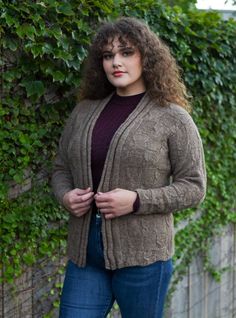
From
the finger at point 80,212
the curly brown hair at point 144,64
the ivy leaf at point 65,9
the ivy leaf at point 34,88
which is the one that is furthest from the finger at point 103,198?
the ivy leaf at point 65,9

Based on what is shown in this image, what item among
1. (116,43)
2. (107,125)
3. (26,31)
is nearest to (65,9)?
(26,31)

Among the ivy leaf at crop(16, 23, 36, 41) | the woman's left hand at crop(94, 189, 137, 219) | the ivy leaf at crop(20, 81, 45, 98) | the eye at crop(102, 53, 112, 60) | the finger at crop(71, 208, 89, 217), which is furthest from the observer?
the ivy leaf at crop(20, 81, 45, 98)

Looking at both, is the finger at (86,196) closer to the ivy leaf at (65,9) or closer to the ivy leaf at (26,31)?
the ivy leaf at (26,31)

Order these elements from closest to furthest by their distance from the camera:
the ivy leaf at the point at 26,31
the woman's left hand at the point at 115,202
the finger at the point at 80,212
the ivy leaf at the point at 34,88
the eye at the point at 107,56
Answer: the woman's left hand at the point at 115,202, the finger at the point at 80,212, the eye at the point at 107,56, the ivy leaf at the point at 26,31, the ivy leaf at the point at 34,88

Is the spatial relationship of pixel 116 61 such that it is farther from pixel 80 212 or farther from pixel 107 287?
pixel 107 287

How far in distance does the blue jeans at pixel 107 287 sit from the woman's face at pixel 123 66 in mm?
558

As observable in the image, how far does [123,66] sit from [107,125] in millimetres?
246

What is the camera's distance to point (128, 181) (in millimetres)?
2416

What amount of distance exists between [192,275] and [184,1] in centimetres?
207

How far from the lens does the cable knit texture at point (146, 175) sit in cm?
240

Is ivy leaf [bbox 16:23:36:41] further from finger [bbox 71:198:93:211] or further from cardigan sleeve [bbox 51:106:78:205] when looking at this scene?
finger [bbox 71:198:93:211]

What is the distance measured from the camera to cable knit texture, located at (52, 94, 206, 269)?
7.89 feet

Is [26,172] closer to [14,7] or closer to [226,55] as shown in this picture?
[14,7]

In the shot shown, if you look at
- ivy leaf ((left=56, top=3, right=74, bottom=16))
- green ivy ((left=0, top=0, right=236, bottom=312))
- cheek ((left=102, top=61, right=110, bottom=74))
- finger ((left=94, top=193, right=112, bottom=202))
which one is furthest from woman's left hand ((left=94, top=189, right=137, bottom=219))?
ivy leaf ((left=56, top=3, right=74, bottom=16))
